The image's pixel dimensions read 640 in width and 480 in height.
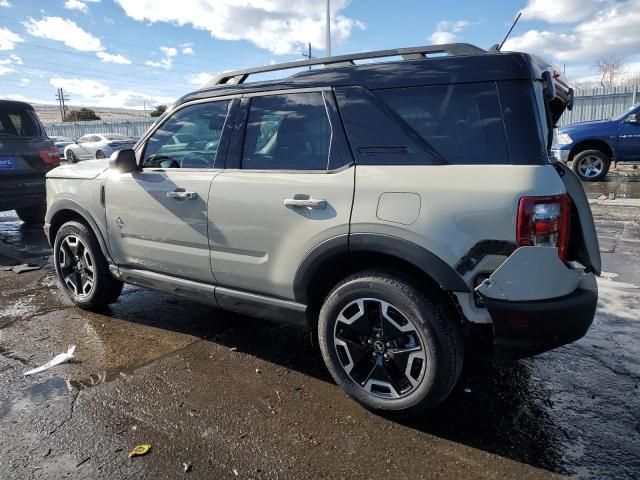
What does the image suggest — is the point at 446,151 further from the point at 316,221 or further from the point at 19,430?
the point at 19,430

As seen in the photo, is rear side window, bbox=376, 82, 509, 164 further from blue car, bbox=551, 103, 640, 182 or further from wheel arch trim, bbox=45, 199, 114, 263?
blue car, bbox=551, 103, 640, 182

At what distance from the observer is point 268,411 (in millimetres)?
2801

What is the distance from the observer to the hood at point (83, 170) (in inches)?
160

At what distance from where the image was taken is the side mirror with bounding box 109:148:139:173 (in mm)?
3680

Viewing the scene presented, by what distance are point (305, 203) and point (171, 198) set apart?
1.17 meters

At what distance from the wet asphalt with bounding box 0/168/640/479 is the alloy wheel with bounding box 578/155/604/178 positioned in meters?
9.08

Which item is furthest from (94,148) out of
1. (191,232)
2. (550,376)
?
(550,376)

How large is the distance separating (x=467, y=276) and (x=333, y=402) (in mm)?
1149

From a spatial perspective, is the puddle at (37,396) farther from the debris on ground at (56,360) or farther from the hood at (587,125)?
the hood at (587,125)

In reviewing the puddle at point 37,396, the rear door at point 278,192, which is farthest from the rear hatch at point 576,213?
the puddle at point 37,396

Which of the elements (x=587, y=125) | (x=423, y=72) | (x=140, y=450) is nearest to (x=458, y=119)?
(x=423, y=72)

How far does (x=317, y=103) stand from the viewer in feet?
9.49

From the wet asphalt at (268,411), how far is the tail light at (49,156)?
441 cm

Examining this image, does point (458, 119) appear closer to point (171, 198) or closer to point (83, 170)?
point (171, 198)
